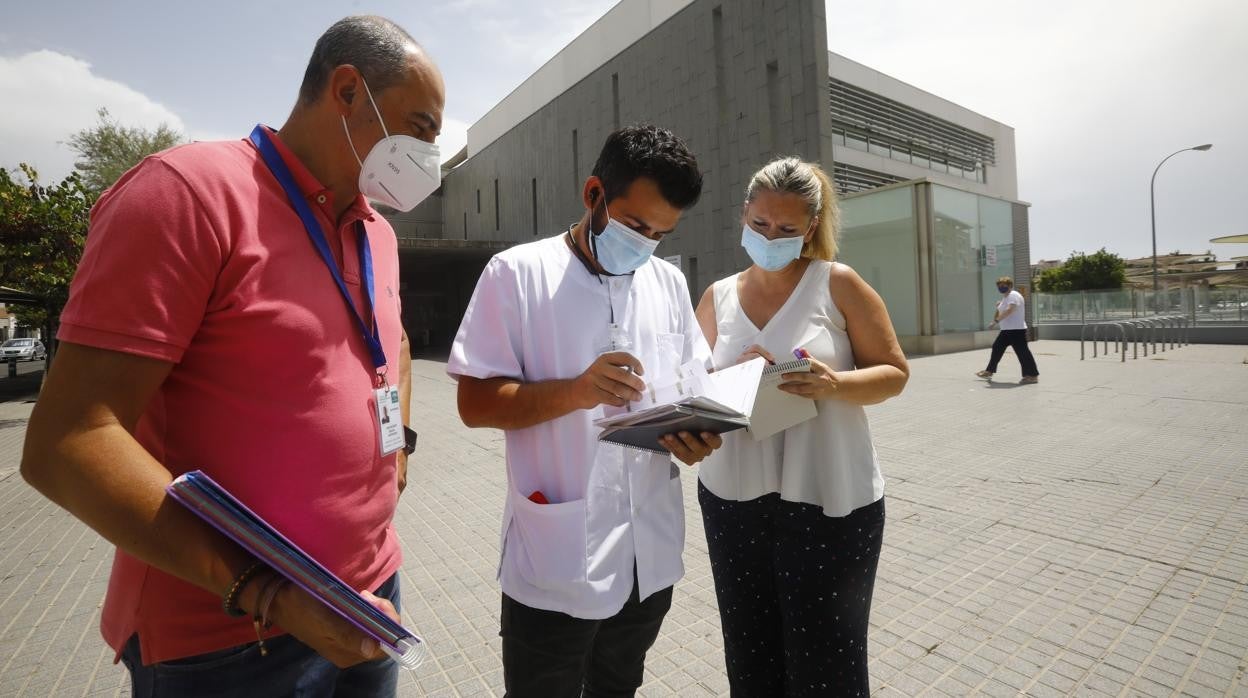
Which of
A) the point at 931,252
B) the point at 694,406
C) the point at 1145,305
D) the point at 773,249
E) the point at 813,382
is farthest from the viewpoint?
the point at 1145,305

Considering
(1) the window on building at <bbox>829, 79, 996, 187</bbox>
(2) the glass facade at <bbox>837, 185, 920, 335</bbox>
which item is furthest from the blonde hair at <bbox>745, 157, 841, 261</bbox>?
(1) the window on building at <bbox>829, 79, 996, 187</bbox>

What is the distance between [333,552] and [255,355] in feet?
1.37

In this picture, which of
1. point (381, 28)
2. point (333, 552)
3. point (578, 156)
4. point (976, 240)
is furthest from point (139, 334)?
point (578, 156)

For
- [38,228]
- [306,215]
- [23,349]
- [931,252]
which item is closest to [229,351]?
[306,215]

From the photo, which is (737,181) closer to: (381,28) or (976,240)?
(976,240)

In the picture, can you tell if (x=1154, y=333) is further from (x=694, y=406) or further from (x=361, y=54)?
(x=361, y=54)

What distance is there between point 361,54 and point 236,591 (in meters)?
1.05

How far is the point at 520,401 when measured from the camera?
1513 millimetres

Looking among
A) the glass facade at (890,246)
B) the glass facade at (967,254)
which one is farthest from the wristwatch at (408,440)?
the glass facade at (967,254)

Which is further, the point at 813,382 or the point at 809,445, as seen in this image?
the point at 809,445

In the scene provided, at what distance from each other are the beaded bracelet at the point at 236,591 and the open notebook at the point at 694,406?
29.4 inches

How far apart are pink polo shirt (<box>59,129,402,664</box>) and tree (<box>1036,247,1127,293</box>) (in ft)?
165

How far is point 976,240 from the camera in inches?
694

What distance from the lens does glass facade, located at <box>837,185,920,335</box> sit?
54.2 feet
